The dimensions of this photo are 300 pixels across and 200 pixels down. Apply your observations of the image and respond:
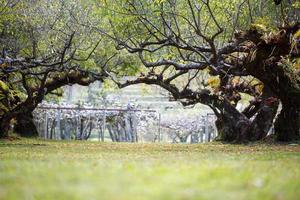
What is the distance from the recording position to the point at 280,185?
5.45 metres

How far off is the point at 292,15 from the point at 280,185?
1312cm

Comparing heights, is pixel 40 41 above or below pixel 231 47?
above

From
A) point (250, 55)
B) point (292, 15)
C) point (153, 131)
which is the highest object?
point (292, 15)

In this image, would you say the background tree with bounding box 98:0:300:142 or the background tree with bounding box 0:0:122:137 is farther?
the background tree with bounding box 0:0:122:137

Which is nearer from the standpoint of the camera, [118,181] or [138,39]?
[118,181]

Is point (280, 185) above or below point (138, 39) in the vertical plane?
below

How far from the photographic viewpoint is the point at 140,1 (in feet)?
57.2

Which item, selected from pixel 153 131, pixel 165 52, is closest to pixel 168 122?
pixel 153 131

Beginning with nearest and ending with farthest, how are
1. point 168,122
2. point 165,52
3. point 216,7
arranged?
point 216,7, point 165,52, point 168,122

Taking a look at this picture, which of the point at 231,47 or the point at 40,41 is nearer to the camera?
the point at 231,47

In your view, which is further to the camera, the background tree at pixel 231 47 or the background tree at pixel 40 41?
the background tree at pixel 40 41

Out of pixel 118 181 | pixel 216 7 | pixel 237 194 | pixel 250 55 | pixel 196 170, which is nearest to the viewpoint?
pixel 237 194

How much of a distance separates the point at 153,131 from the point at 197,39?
Answer: 12521 mm

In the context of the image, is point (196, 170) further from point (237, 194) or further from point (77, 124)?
point (77, 124)
